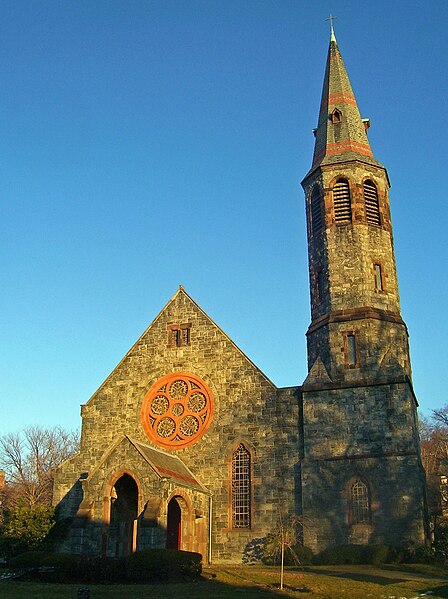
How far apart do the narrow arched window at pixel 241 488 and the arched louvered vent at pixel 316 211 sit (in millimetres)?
11208

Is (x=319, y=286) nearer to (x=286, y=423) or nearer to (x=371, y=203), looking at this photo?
(x=371, y=203)

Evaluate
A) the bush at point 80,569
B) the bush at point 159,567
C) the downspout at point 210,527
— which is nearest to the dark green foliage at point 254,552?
the downspout at point 210,527

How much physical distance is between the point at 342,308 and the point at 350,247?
3.02 metres

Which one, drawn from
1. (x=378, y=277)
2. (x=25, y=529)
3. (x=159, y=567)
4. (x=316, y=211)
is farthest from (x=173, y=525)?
(x=316, y=211)

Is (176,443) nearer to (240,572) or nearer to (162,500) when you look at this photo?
(162,500)

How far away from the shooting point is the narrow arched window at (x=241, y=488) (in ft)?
97.6

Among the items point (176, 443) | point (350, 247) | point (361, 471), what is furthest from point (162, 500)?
point (350, 247)

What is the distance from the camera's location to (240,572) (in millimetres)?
23781

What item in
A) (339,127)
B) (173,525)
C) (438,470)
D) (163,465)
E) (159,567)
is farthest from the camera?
(438,470)

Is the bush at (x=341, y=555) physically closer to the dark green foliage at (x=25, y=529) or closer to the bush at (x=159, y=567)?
the bush at (x=159, y=567)

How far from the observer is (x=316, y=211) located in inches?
1344

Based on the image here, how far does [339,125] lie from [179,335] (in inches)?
543

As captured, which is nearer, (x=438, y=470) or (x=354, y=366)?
(x=354, y=366)

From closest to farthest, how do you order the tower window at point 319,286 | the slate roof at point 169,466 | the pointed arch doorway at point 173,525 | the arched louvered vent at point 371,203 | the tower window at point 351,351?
the slate roof at point 169,466 < the pointed arch doorway at point 173,525 < the tower window at point 351,351 < the tower window at point 319,286 < the arched louvered vent at point 371,203
